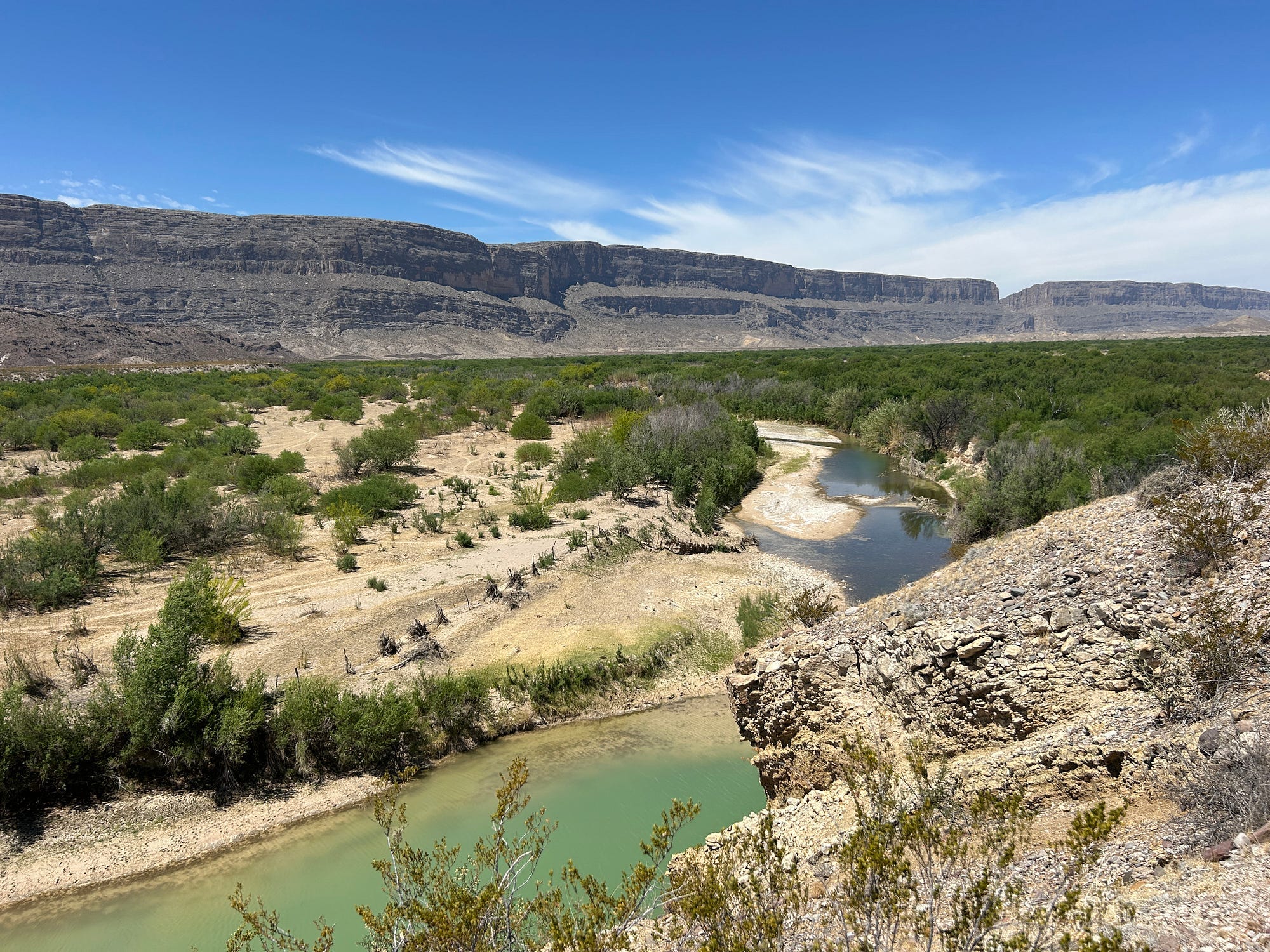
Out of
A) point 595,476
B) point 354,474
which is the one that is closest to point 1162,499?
point 595,476

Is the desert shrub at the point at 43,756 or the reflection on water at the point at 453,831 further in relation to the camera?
the desert shrub at the point at 43,756

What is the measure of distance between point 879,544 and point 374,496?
18201 millimetres

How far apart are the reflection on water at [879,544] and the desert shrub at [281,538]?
585 inches

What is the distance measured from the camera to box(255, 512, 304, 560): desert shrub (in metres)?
17.9

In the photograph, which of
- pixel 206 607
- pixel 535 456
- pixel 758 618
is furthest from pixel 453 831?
pixel 535 456

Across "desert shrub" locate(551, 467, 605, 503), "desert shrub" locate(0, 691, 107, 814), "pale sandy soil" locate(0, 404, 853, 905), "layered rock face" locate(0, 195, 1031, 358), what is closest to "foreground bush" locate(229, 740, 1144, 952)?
"pale sandy soil" locate(0, 404, 853, 905)

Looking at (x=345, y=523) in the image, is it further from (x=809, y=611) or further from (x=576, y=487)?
(x=809, y=611)

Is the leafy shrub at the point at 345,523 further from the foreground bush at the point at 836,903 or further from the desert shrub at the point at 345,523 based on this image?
the foreground bush at the point at 836,903

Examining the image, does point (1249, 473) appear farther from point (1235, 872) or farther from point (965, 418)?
point (965, 418)

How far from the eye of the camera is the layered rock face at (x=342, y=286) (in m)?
113

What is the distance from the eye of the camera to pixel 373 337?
412ft

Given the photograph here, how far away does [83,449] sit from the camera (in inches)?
1067

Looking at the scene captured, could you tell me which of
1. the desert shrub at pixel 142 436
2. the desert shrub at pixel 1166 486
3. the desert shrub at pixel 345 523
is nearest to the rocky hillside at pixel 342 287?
Answer: the desert shrub at pixel 142 436

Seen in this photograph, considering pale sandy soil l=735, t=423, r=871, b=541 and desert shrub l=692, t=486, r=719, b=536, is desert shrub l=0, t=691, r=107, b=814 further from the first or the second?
pale sandy soil l=735, t=423, r=871, b=541
